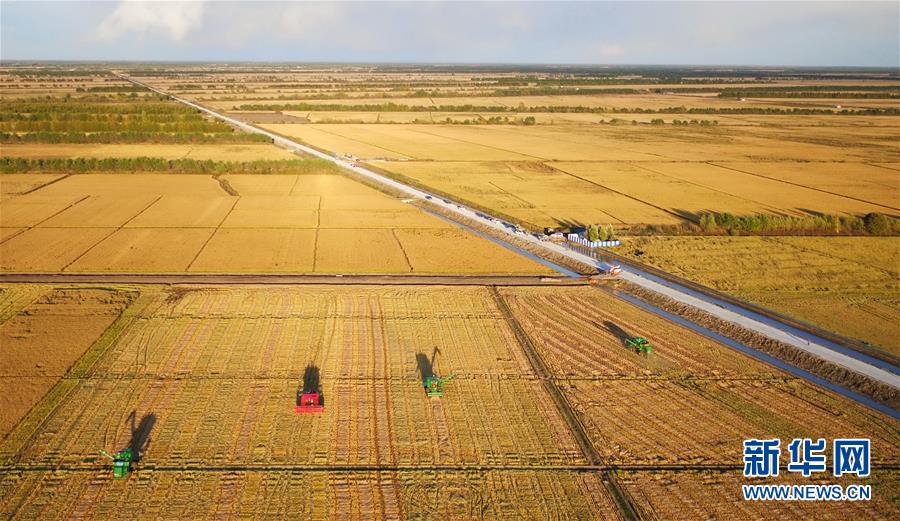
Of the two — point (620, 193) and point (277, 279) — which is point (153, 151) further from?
point (620, 193)

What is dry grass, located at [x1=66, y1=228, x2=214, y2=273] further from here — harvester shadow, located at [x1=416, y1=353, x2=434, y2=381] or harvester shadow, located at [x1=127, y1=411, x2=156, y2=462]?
harvester shadow, located at [x1=416, y1=353, x2=434, y2=381]

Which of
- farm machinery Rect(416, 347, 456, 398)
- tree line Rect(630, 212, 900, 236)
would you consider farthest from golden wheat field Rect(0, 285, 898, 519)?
tree line Rect(630, 212, 900, 236)

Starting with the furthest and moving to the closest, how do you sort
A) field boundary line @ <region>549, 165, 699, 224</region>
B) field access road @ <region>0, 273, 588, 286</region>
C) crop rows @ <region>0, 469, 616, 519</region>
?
field boundary line @ <region>549, 165, 699, 224</region> < field access road @ <region>0, 273, 588, 286</region> < crop rows @ <region>0, 469, 616, 519</region>

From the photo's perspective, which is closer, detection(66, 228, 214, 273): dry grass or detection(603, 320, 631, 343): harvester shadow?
detection(603, 320, 631, 343): harvester shadow

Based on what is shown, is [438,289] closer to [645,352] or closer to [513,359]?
[513,359]

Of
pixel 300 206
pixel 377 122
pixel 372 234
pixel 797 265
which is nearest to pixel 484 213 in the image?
pixel 372 234

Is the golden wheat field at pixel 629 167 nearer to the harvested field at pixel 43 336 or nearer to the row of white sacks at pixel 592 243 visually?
the row of white sacks at pixel 592 243
